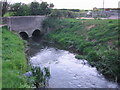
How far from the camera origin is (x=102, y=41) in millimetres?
20344

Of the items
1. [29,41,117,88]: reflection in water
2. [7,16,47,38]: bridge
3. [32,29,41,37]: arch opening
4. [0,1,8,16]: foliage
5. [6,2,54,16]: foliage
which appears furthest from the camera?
[32,29,41,37]: arch opening

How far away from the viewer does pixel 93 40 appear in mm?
22406

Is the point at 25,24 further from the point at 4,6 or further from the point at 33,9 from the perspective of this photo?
the point at 33,9

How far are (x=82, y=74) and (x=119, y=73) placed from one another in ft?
10.3

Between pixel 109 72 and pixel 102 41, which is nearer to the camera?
pixel 109 72

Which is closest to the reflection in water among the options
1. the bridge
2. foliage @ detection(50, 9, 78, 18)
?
the bridge

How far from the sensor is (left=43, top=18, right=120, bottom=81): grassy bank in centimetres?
1377

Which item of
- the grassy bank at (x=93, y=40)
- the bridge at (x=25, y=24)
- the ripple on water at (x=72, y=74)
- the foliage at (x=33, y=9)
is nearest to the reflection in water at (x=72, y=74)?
the ripple on water at (x=72, y=74)

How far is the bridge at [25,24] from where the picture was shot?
2849cm

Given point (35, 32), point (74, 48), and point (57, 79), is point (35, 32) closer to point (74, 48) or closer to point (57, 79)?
point (74, 48)

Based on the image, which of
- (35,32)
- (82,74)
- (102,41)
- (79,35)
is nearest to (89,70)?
(82,74)

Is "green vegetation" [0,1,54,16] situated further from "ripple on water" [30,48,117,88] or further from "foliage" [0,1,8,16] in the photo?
"ripple on water" [30,48,117,88]

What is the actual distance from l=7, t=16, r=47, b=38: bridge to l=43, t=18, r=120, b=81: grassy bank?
1.46 m

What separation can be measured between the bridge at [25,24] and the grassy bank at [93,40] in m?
1.46
